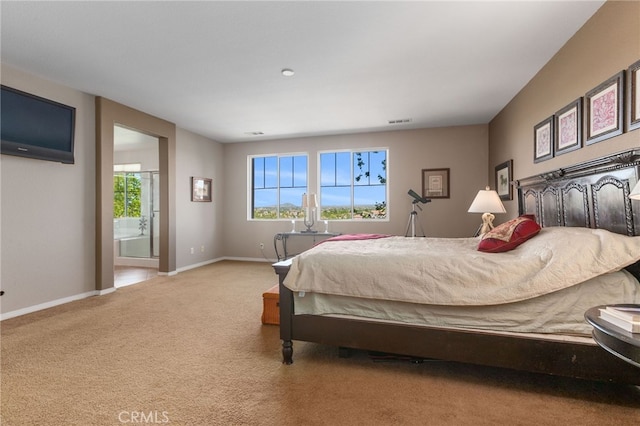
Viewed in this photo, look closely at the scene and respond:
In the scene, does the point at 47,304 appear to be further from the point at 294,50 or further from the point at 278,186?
the point at 278,186

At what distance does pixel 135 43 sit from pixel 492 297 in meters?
3.37

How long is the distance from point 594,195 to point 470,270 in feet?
3.58

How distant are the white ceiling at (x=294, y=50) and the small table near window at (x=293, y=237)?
218 centimetres

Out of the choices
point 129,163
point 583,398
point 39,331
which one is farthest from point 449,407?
point 129,163

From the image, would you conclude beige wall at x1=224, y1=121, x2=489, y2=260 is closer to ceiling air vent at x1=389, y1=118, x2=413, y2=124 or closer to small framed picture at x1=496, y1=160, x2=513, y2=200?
ceiling air vent at x1=389, y1=118, x2=413, y2=124

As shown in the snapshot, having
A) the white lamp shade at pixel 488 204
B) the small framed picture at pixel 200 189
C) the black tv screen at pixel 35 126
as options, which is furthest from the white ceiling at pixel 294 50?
the small framed picture at pixel 200 189

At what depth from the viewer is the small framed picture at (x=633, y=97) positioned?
6.07 ft

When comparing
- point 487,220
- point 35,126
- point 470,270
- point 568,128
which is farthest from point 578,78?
point 35,126

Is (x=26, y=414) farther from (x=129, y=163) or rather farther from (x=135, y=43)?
(x=129, y=163)

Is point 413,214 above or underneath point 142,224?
above

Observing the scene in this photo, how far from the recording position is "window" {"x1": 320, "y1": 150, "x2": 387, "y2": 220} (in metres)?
5.82

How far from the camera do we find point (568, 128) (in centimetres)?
264

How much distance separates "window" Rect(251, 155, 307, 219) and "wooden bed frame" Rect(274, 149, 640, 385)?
4.14 meters

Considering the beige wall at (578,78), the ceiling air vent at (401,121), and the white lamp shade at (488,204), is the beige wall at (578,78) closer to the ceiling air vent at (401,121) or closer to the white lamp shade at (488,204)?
the white lamp shade at (488,204)
